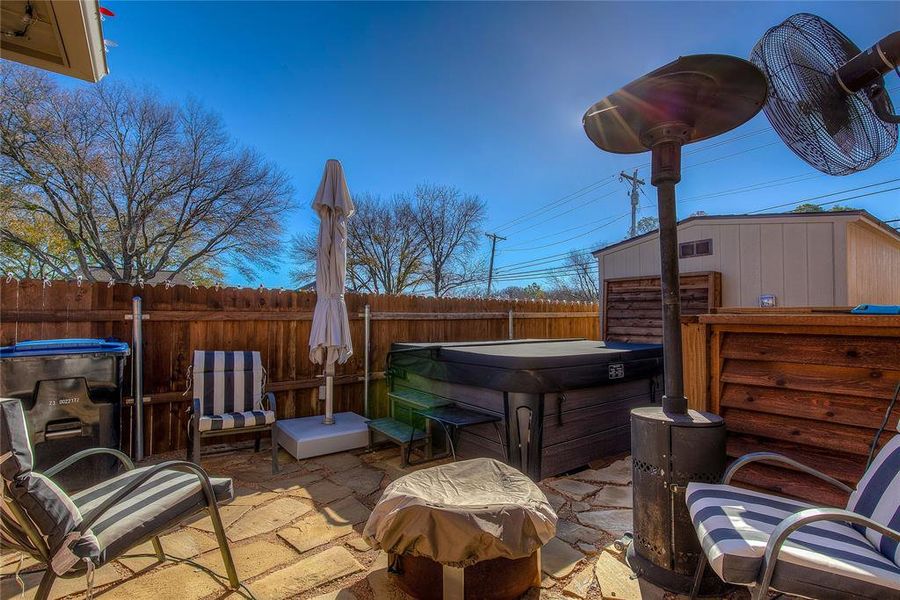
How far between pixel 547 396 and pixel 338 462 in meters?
2.02

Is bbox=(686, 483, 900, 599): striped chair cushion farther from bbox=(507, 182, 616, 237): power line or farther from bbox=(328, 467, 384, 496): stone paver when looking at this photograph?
bbox=(507, 182, 616, 237): power line

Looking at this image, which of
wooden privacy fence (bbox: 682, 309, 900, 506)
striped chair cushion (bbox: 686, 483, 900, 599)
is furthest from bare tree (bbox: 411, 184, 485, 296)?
striped chair cushion (bbox: 686, 483, 900, 599)

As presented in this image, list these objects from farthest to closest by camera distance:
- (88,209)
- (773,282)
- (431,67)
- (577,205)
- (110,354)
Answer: (577,205) < (88,209) < (431,67) < (773,282) < (110,354)

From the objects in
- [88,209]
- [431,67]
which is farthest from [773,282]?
[88,209]

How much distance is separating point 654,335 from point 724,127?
519cm

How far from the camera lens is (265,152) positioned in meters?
14.6

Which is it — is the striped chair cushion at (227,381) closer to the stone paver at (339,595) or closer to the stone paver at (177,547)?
the stone paver at (177,547)

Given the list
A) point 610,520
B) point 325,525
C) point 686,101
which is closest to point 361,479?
point 325,525

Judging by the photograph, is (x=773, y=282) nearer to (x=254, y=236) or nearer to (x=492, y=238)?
(x=254, y=236)

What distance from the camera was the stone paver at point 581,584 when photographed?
6.47 feet

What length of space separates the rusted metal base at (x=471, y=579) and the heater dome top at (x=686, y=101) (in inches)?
87.3

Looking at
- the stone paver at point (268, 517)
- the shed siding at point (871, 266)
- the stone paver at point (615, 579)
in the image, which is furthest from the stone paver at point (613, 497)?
the shed siding at point (871, 266)

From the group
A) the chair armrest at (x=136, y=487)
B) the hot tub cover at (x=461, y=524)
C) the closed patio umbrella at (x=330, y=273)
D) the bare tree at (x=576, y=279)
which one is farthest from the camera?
the bare tree at (x=576, y=279)

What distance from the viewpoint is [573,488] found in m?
3.20
